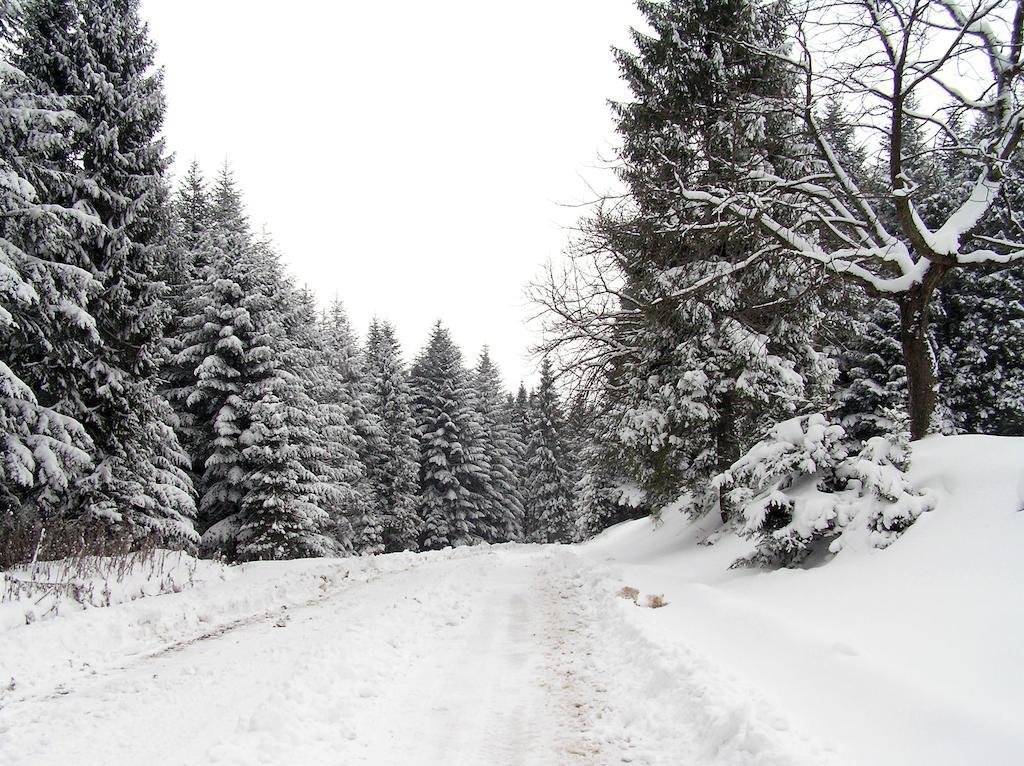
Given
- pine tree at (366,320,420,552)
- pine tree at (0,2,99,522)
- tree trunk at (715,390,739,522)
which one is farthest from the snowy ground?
pine tree at (366,320,420,552)

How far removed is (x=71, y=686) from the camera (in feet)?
17.3

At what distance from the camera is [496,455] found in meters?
Answer: 39.2

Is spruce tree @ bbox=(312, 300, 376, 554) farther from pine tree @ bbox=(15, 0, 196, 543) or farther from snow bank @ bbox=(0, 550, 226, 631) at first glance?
snow bank @ bbox=(0, 550, 226, 631)

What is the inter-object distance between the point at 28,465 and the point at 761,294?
A: 13.8 metres

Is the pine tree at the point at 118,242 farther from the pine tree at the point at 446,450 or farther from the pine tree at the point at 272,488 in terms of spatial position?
the pine tree at the point at 446,450

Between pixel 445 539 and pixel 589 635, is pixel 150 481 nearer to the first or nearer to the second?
pixel 589 635

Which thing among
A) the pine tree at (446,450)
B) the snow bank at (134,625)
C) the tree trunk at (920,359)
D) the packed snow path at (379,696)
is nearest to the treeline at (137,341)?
the snow bank at (134,625)

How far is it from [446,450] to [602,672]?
30.3 metres

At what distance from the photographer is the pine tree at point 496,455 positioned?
38.0 meters

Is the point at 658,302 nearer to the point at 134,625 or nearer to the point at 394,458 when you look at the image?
the point at 134,625

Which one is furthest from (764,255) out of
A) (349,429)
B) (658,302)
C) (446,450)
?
(446,450)

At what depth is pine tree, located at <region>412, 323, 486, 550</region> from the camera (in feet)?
112

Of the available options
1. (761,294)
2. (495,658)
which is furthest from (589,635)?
(761,294)

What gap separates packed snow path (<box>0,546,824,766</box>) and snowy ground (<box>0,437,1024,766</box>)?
0.07 feet
